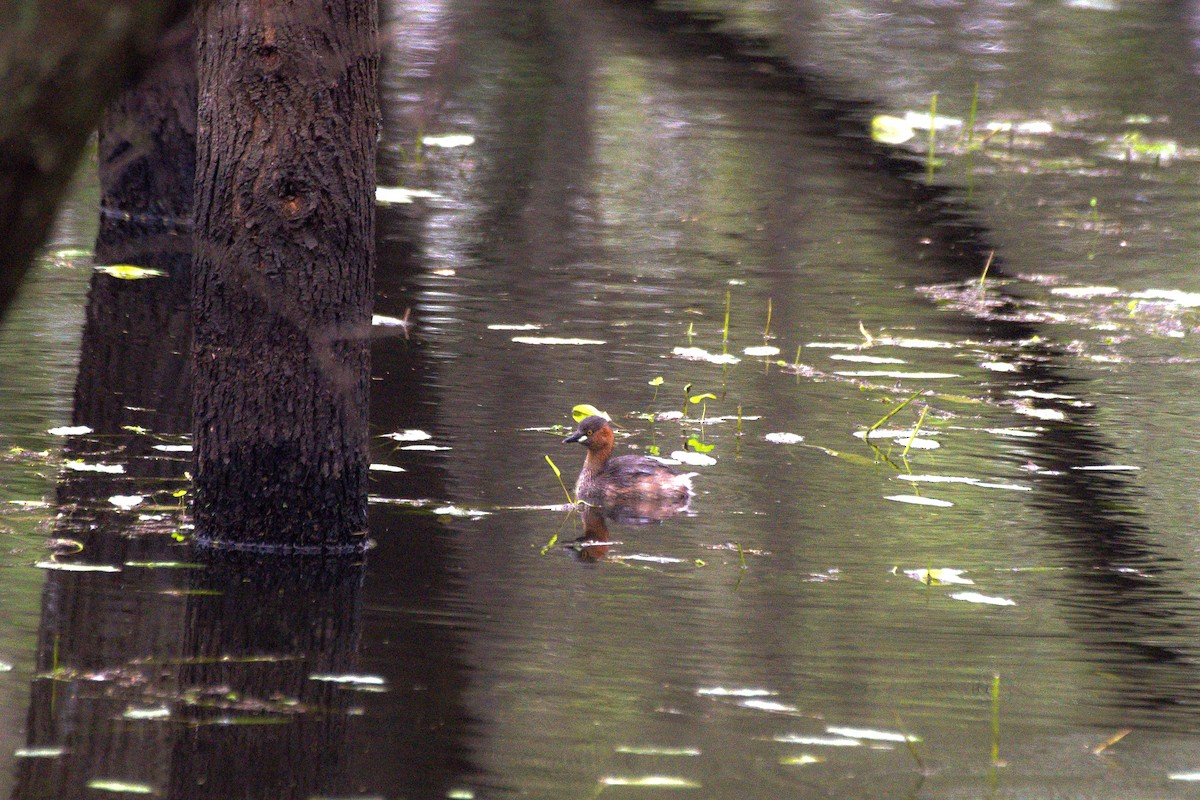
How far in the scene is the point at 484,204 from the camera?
16297 millimetres

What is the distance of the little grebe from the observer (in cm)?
848

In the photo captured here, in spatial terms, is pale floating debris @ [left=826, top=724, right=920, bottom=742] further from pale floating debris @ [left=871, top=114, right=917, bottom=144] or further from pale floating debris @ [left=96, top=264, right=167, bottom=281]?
pale floating debris @ [left=871, top=114, right=917, bottom=144]

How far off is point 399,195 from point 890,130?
537 cm

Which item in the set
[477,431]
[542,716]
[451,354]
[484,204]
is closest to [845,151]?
[484,204]

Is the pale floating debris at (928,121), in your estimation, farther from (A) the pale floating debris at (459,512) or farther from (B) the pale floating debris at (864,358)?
(A) the pale floating debris at (459,512)

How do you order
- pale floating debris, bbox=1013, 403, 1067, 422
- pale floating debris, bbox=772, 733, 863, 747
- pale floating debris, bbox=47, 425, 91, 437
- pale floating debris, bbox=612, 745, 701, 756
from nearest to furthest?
1. pale floating debris, bbox=612, 745, 701, 756
2. pale floating debris, bbox=772, 733, 863, 747
3. pale floating debris, bbox=47, 425, 91, 437
4. pale floating debris, bbox=1013, 403, 1067, 422

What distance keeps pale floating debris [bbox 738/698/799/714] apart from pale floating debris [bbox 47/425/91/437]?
432 cm

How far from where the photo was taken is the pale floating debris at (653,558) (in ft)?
25.0

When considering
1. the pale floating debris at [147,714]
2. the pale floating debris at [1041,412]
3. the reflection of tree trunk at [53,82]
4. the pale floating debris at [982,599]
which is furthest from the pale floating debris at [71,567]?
the pale floating debris at [1041,412]

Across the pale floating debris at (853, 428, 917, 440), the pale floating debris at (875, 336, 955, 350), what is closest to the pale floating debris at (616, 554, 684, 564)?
the pale floating debris at (853, 428, 917, 440)

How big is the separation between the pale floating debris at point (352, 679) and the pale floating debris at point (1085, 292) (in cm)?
853

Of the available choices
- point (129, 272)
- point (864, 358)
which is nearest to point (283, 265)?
point (864, 358)

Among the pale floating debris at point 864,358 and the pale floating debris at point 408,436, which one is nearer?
the pale floating debris at point 408,436

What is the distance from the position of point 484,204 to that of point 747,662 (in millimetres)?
10333
